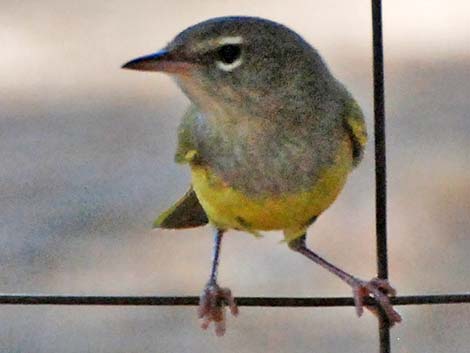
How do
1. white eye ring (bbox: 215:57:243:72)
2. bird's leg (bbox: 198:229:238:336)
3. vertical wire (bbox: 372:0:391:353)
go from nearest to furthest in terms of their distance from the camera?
vertical wire (bbox: 372:0:391:353), white eye ring (bbox: 215:57:243:72), bird's leg (bbox: 198:229:238:336)

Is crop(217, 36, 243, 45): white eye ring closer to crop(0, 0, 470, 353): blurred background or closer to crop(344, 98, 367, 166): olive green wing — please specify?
crop(344, 98, 367, 166): olive green wing

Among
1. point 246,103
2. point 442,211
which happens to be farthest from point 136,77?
point 246,103

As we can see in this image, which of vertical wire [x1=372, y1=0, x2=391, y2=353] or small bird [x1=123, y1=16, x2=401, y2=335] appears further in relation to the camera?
small bird [x1=123, y1=16, x2=401, y2=335]

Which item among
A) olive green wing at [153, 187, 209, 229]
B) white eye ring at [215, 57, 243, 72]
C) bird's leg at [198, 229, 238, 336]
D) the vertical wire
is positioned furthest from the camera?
olive green wing at [153, 187, 209, 229]

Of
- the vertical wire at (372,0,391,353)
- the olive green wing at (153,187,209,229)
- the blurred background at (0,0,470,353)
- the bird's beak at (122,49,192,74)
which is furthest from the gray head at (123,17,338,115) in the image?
the blurred background at (0,0,470,353)

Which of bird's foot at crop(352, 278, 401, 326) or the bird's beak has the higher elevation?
the bird's beak

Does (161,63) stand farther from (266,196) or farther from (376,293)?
(376,293)

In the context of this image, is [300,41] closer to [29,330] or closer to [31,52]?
[29,330]
